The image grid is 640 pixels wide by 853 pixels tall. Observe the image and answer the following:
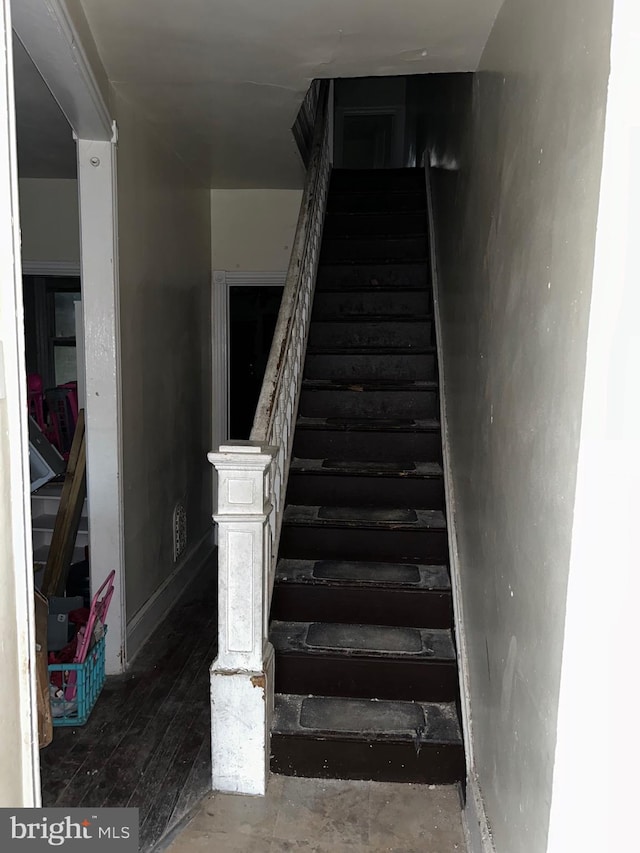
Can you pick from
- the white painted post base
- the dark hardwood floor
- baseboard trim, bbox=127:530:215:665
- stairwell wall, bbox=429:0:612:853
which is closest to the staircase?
the white painted post base

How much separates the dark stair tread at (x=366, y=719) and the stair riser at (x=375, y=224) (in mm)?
3234

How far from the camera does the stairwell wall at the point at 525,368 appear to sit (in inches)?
43.6

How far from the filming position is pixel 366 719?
233 centimetres

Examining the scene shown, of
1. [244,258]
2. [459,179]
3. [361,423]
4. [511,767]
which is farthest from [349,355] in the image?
[511,767]

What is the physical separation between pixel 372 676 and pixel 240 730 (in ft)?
1.80

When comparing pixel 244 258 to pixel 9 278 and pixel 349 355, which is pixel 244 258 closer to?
pixel 349 355

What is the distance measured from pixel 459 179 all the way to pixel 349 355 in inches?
45.8

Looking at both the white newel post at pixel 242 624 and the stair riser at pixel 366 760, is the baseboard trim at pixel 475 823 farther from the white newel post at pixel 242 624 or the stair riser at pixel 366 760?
the white newel post at pixel 242 624

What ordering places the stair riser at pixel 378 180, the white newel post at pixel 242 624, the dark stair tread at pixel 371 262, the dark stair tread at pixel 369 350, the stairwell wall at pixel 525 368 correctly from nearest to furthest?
1. the stairwell wall at pixel 525 368
2. the white newel post at pixel 242 624
3. the dark stair tread at pixel 369 350
4. the dark stair tread at pixel 371 262
5. the stair riser at pixel 378 180

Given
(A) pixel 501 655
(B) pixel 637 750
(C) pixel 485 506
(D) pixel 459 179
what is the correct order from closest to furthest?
(B) pixel 637 750
(A) pixel 501 655
(C) pixel 485 506
(D) pixel 459 179

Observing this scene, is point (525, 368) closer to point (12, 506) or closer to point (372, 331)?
point (12, 506)

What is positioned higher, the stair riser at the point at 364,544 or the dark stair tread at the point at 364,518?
the dark stair tread at the point at 364,518

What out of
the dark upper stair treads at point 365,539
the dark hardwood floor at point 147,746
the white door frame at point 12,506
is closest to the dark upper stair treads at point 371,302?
the dark upper stair treads at point 365,539

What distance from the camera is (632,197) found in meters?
0.95
